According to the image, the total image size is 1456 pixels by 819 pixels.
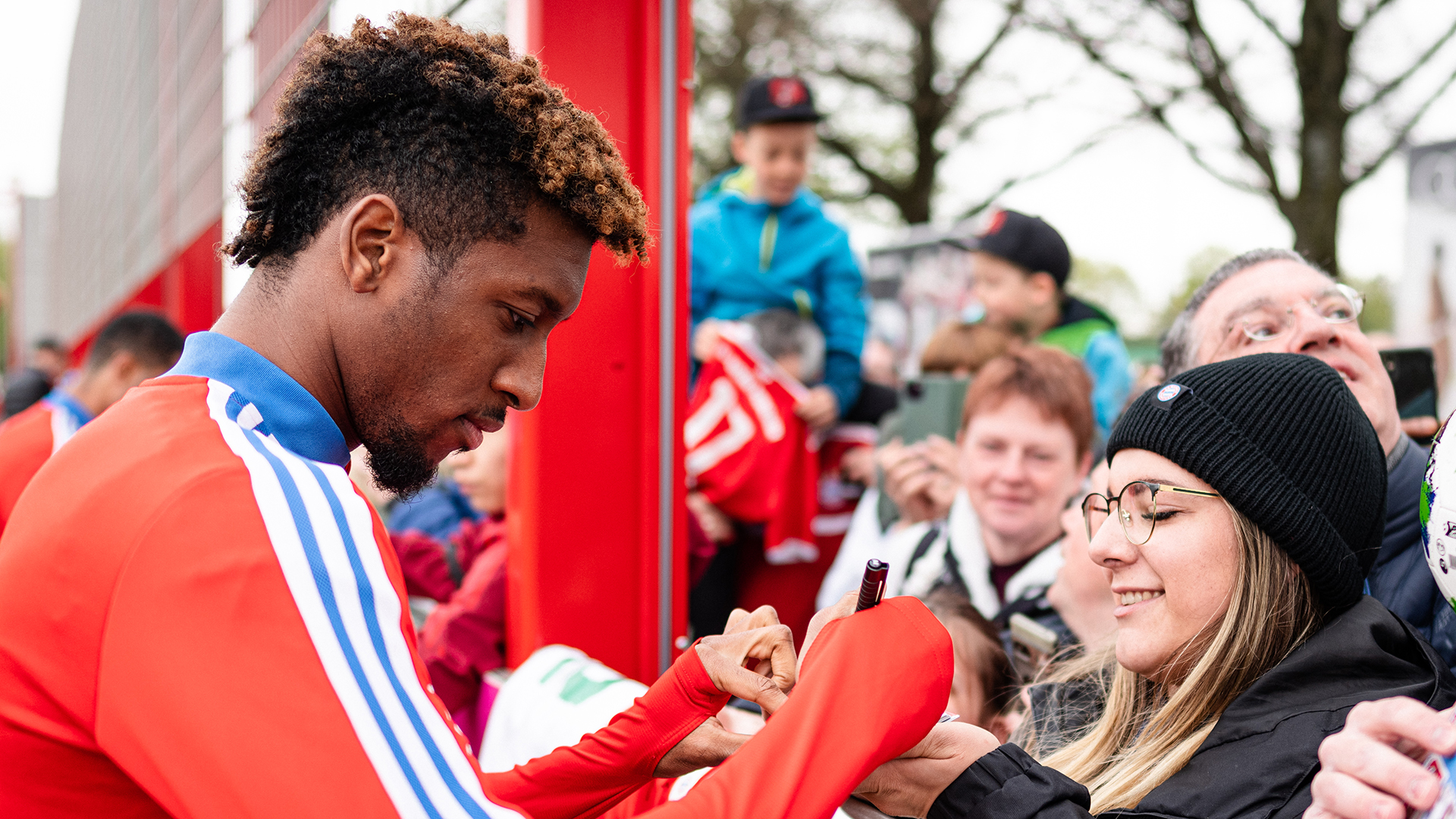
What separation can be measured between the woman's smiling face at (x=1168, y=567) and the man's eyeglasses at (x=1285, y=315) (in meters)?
0.73

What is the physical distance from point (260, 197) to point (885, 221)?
12532 millimetres

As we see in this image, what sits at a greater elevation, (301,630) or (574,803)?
(301,630)

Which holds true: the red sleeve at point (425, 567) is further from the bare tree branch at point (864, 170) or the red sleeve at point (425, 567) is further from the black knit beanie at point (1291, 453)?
the bare tree branch at point (864, 170)

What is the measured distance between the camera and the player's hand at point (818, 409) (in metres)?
3.72

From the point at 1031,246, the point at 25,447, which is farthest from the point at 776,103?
the point at 25,447

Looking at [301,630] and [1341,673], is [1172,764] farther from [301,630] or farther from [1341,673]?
[301,630]

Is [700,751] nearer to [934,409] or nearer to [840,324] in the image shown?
[934,409]

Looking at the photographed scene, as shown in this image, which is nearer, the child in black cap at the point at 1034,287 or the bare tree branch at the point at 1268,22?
the child in black cap at the point at 1034,287

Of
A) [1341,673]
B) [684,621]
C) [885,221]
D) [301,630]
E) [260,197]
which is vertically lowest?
[684,621]

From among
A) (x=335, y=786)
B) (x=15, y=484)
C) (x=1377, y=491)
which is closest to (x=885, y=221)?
(x=15, y=484)

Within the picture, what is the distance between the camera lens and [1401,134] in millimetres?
7898

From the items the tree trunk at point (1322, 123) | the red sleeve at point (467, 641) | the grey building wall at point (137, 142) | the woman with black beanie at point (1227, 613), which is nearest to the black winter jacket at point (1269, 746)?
the woman with black beanie at point (1227, 613)

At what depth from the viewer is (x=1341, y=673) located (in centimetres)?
140

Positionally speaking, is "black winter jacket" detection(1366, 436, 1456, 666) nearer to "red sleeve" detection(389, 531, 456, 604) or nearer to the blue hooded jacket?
the blue hooded jacket
